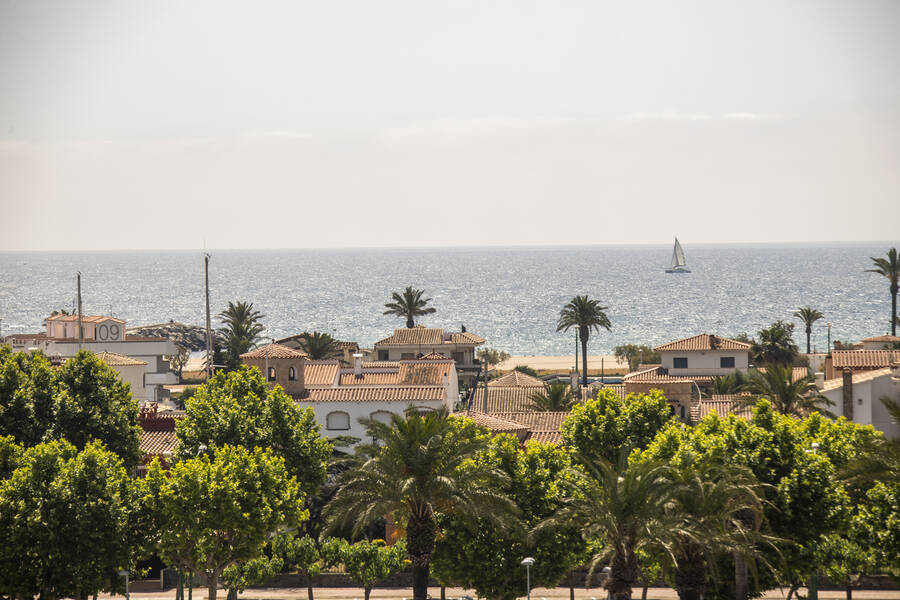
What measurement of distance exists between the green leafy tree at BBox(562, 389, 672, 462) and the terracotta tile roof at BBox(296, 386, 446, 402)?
1225cm

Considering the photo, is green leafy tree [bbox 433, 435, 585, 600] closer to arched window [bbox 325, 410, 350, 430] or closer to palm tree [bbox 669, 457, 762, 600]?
palm tree [bbox 669, 457, 762, 600]

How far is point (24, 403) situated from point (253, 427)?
9.61m

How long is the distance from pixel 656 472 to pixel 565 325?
260 ft

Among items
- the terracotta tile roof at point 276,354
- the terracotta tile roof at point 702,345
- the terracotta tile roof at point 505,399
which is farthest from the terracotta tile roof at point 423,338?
the terracotta tile roof at point 276,354

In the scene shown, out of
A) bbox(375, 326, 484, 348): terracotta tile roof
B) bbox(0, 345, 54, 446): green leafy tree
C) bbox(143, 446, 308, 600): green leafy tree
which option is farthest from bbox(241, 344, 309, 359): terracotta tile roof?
bbox(375, 326, 484, 348): terracotta tile roof

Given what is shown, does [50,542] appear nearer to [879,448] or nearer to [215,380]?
[215,380]

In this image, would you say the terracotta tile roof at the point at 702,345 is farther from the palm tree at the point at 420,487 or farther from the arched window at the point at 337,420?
the palm tree at the point at 420,487

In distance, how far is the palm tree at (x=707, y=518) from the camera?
33969 millimetres

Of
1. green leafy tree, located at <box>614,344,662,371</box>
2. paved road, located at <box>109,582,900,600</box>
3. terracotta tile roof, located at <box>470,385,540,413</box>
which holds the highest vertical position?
terracotta tile roof, located at <box>470,385,540,413</box>

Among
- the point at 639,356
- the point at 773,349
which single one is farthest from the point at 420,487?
the point at 639,356

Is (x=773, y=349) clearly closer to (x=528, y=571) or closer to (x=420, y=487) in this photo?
(x=528, y=571)

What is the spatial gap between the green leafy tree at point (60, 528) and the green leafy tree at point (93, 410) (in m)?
9.90

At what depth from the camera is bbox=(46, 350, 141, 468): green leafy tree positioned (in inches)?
1938

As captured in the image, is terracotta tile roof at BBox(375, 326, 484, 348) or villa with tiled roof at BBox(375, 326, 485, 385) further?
terracotta tile roof at BBox(375, 326, 484, 348)
